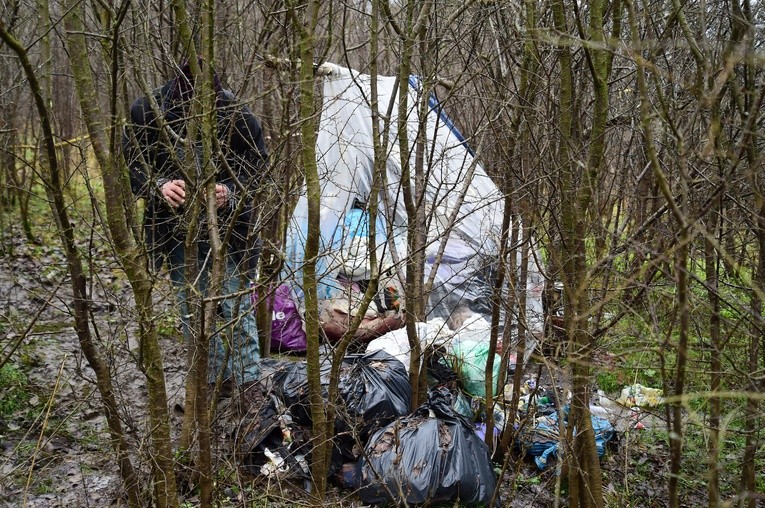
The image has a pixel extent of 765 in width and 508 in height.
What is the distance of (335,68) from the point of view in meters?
5.71

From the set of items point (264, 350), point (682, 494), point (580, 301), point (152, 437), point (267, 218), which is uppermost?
point (267, 218)

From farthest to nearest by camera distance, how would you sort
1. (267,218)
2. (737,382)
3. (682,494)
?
(682,494), (267,218), (737,382)

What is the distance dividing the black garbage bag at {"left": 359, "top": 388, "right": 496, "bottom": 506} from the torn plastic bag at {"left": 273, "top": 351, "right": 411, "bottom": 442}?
0.16m

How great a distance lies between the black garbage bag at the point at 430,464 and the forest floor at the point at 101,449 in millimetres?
147

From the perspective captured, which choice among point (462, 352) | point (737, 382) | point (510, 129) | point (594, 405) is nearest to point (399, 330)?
point (462, 352)

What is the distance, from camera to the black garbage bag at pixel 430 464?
3.29 meters

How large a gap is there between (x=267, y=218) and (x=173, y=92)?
0.92m

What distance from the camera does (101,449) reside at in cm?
298

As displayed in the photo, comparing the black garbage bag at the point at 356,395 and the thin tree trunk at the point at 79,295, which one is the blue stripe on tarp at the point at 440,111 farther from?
the thin tree trunk at the point at 79,295

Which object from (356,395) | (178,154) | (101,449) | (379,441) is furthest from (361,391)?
(178,154)

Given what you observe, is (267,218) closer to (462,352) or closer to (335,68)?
(462,352)

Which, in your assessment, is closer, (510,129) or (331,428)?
(331,428)

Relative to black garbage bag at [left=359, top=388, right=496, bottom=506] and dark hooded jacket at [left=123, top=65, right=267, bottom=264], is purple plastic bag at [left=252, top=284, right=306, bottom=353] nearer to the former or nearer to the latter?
dark hooded jacket at [left=123, top=65, right=267, bottom=264]

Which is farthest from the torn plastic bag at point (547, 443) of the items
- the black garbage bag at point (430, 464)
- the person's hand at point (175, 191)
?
the person's hand at point (175, 191)
